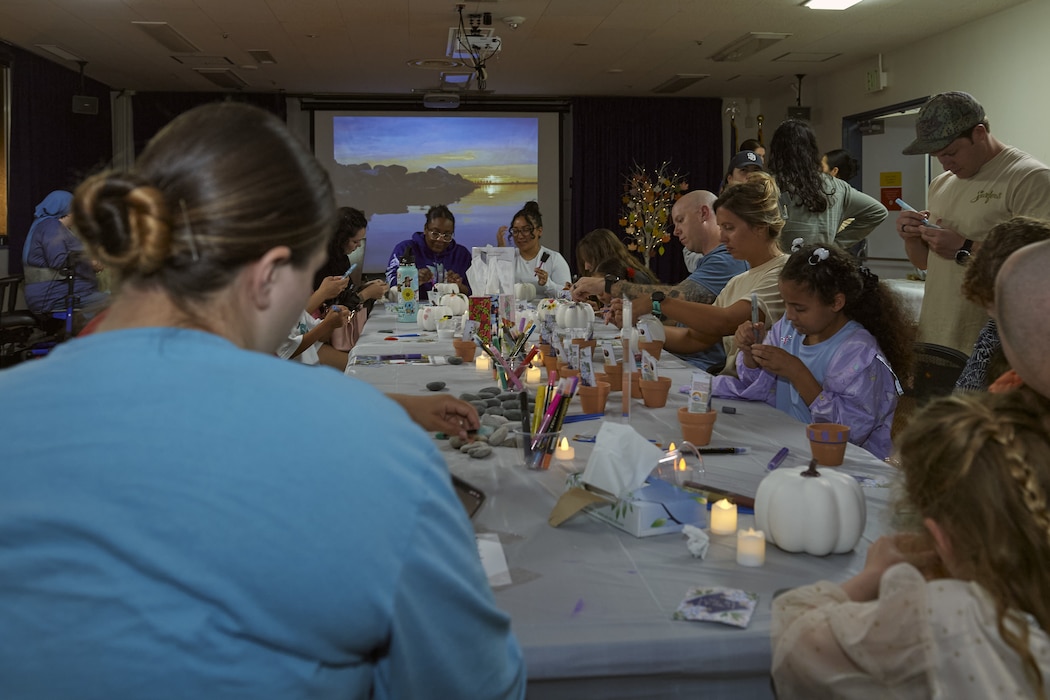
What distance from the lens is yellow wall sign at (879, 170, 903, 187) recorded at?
7891 mm

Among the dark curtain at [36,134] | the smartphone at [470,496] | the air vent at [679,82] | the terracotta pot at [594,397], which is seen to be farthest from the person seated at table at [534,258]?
the smartphone at [470,496]

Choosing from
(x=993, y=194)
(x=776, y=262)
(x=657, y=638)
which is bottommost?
(x=657, y=638)

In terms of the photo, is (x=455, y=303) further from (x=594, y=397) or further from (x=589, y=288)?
(x=594, y=397)

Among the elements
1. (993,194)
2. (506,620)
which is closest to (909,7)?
(993,194)

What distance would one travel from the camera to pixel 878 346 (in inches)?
92.1

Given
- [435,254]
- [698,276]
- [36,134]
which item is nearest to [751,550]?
[698,276]

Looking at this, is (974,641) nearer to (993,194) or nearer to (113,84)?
(993,194)

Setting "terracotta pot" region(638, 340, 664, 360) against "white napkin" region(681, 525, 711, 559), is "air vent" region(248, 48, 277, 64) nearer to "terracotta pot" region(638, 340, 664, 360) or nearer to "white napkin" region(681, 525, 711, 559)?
"terracotta pot" region(638, 340, 664, 360)

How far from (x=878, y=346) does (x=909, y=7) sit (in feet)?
15.8

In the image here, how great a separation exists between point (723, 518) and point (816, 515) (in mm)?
154

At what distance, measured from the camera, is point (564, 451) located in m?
1.83

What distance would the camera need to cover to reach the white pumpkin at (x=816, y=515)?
1247mm

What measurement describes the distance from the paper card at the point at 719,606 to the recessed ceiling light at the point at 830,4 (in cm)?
580

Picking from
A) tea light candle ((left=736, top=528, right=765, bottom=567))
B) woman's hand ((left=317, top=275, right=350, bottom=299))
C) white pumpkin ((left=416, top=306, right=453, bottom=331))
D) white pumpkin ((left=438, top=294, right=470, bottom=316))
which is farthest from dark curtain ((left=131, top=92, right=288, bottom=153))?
tea light candle ((left=736, top=528, right=765, bottom=567))
